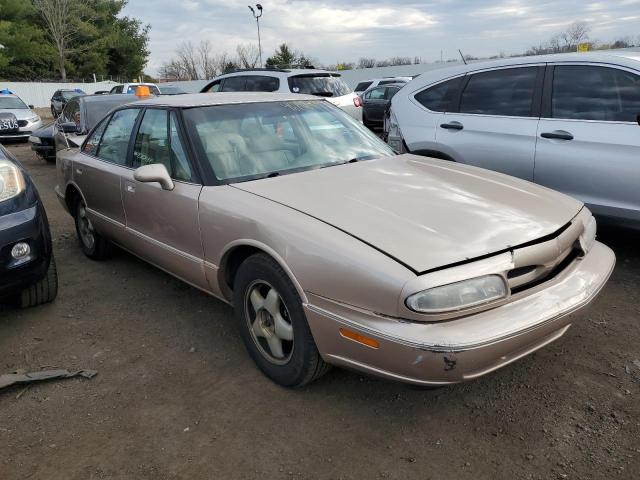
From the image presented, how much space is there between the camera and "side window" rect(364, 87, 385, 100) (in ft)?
52.7

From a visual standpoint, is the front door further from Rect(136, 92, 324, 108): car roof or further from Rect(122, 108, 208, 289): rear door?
Rect(136, 92, 324, 108): car roof

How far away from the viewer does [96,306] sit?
157 inches

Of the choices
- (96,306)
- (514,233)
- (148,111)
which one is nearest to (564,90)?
(514,233)

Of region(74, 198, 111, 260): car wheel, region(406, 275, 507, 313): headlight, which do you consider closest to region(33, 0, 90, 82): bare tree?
region(74, 198, 111, 260): car wheel

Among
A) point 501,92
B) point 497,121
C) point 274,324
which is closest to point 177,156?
point 274,324

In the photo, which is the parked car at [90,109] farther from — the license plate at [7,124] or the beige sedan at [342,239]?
the license plate at [7,124]

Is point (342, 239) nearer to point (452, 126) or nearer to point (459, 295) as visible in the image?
point (459, 295)

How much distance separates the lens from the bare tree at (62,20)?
131ft

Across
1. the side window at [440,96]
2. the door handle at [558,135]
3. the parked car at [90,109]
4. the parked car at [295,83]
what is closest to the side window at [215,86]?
the parked car at [295,83]

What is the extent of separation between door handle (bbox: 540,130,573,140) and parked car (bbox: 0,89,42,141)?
595 inches

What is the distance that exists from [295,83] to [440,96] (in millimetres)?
4328

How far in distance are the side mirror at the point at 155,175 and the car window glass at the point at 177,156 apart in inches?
3.6

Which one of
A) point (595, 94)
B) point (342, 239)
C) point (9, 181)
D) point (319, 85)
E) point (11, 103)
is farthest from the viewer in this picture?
point (11, 103)

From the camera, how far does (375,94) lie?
16.2m
